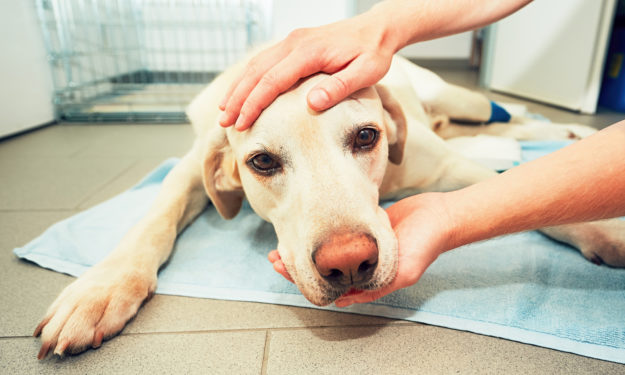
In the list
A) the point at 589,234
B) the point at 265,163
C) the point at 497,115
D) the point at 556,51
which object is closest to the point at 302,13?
the point at 497,115

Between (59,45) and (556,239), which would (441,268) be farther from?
(59,45)

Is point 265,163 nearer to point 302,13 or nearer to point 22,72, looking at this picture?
point 302,13

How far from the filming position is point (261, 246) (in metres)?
1.49

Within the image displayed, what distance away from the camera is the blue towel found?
100 centimetres

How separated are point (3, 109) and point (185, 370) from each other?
3.38 m

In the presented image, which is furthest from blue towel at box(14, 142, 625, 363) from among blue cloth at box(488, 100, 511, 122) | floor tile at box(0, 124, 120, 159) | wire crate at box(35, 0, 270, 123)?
wire crate at box(35, 0, 270, 123)

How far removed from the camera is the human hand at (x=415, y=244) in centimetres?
91

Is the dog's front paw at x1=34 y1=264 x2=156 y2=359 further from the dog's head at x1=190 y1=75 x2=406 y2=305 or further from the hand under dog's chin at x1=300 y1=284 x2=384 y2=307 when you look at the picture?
the hand under dog's chin at x1=300 y1=284 x2=384 y2=307

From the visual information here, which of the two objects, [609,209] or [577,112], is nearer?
[609,209]

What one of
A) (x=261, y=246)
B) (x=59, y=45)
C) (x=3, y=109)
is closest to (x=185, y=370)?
(x=261, y=246)

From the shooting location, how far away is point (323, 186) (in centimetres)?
96

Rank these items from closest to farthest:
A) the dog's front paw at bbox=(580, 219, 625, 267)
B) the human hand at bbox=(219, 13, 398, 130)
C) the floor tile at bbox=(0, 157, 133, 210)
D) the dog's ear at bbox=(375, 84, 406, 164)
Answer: the human hand at bbox=(219, 13, 398, 130)
the dog's front paw at bbox=(580, 219, 625, 267)
the dog's ear at bbox=(375, 84, 406, 164)
the floor tile at bbox=(0, 157, 133, 210)

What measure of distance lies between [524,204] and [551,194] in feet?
0.20

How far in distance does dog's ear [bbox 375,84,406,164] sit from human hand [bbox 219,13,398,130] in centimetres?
13
